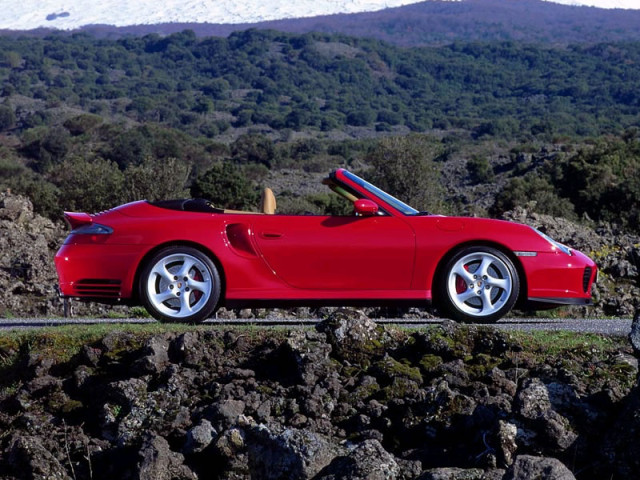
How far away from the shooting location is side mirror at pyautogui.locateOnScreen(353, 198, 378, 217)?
8641 mm

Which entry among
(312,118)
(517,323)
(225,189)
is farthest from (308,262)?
(312,118)

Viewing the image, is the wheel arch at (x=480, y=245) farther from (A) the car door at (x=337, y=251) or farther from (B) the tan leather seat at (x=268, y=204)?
(B) the tan leather seat at (x=268, y=204)

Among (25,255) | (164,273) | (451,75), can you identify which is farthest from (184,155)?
(451,75)

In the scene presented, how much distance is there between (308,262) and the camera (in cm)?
863

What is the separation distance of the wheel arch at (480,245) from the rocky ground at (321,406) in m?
0.89

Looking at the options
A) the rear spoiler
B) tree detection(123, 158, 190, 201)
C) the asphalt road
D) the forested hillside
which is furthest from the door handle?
the forested hillside

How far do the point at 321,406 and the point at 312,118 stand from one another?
122 metres

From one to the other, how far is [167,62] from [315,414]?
184572 millimetres

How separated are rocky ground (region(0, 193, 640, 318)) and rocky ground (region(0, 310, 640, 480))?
14.7ft

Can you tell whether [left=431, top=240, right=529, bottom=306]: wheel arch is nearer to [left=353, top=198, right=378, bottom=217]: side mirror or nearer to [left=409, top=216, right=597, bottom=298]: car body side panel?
A: [left=409, top=216, right=597, bottom=298]: car body side panel

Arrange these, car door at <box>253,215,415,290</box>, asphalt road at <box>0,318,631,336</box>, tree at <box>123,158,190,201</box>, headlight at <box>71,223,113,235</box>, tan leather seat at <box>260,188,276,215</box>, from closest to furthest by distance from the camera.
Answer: car door at <box>253,215,415,290</box>
headlight at <box>71,223,113,235</box>
asphalt road at <box>0,318,631,336</box>
tan leather seat at <box>260,188,276,215</box>
tree at <box>123,158,190,201</box>

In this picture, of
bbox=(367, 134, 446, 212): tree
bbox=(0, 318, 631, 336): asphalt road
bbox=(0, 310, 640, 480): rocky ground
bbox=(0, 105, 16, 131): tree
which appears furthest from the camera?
bbox=(0, 105, 16, 131): tree

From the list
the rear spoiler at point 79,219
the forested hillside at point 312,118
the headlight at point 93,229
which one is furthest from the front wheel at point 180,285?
the forested hillside at point 312,118

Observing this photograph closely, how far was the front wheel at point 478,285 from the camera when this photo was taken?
872 centimetres
